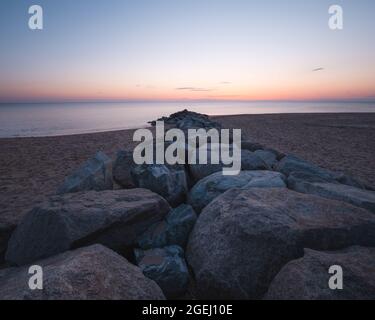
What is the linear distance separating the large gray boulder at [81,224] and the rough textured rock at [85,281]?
0.30 metres

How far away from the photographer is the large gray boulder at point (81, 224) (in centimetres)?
360

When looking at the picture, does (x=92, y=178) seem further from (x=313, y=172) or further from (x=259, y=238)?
(x=313, y=172)

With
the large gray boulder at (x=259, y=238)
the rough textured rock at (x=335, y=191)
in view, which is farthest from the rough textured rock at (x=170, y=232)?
the rough textured rock at (x=335, y=191)

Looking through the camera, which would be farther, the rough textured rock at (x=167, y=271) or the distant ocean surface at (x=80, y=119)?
the distant ocean surface at (x=80, y=119)

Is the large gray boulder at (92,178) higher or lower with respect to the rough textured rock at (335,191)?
higher

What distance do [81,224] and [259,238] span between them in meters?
2.29

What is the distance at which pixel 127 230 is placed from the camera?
411cm

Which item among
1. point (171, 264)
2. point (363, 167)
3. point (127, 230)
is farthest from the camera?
point (363, 167)

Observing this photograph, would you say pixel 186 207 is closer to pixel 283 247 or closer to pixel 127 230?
pixel 127 230

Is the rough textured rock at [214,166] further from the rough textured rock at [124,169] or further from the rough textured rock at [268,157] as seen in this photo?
the rough textured rock at [124,169]

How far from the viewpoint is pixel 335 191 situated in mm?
4699
